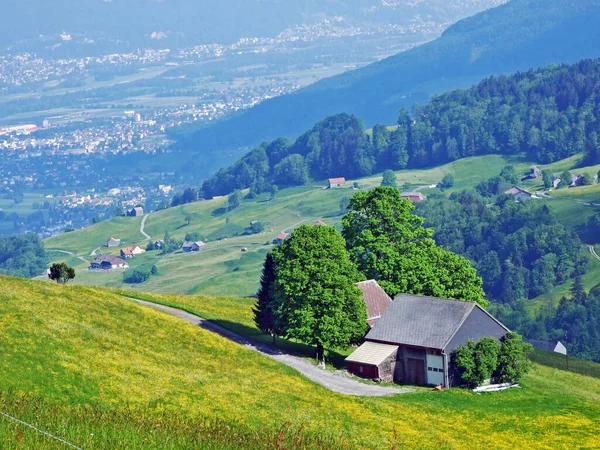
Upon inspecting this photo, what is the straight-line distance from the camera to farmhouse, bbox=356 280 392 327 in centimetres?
7425

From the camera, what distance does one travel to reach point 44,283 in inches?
2776

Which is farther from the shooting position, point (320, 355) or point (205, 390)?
point (320, 355)

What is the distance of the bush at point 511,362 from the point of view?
6919 cm

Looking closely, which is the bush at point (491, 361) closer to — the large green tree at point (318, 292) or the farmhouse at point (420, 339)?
the farmhouse at point (420, 339)

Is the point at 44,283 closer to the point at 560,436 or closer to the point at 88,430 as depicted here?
the point at 560,436

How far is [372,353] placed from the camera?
227 ft

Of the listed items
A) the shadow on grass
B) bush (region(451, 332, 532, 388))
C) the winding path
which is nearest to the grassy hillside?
bush (region(451, 332, 532, 388))

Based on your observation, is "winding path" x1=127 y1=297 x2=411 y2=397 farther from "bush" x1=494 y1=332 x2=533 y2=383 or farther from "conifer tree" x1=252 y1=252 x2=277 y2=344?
"bush" x1=494 y1=332 x2=533 y2=383

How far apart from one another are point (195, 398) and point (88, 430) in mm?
23541

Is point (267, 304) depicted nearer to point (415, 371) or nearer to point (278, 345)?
point (278, 345)

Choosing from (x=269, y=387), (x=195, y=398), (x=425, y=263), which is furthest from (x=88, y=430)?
(x=425, y=263)

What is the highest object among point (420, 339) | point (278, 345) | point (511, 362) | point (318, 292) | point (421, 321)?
point (318, 292)

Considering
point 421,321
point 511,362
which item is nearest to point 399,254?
point 421,321

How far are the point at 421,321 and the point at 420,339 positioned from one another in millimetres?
1598
